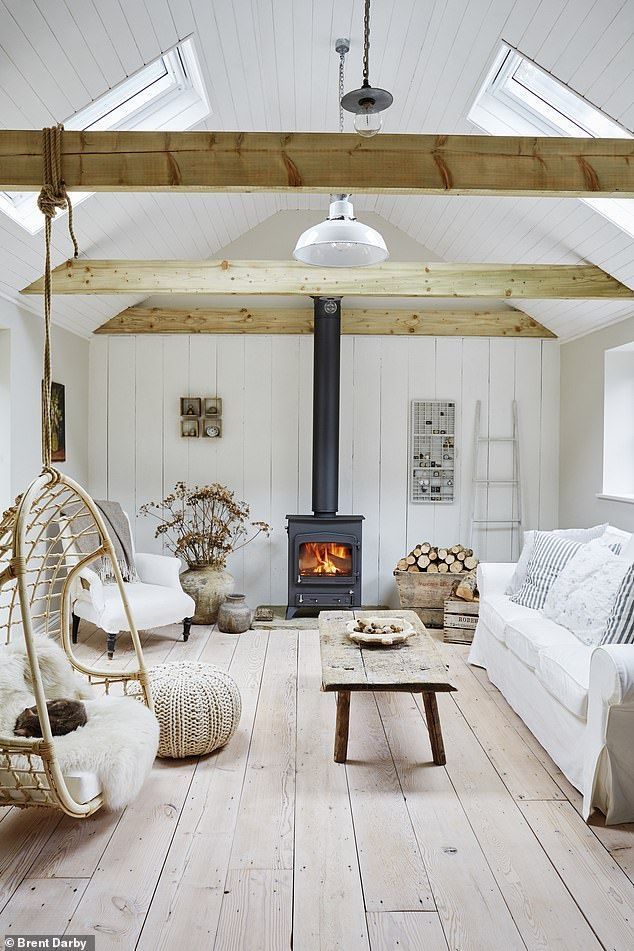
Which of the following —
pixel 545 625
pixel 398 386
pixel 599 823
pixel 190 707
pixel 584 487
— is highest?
pixel 398 386

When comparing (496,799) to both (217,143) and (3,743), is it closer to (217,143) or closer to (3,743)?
(3,743)

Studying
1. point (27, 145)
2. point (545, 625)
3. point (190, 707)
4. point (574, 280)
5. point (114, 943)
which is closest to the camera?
point (114, 943)

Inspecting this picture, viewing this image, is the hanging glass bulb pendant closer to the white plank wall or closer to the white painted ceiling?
the white painted ceiling

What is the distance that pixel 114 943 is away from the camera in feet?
6.81

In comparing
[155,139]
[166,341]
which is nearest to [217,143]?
[155,139]

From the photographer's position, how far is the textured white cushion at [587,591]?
3479 mm

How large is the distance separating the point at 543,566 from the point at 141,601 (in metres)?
2.60

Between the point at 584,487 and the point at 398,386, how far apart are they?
1817mm

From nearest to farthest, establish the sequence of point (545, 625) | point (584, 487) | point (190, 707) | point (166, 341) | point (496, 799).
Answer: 1. point (496, 799)
2. point (190, 707)
3. point (545, 625)
4. point (584, 487)
5. point (166, 341)

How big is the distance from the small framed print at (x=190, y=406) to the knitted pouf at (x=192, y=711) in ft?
11.8

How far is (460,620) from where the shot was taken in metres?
5.54

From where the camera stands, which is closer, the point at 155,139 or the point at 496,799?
the point at 155,139

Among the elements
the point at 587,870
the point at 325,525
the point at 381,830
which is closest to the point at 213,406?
the point at 325,525

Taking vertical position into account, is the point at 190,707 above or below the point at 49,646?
below
